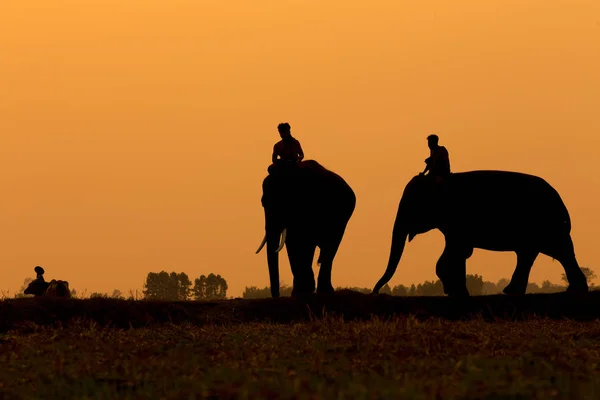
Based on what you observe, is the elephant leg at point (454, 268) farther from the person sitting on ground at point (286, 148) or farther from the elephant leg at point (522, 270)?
the person sitting on ground at point (286, 148)

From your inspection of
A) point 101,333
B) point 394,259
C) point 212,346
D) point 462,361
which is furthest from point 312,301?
point 462,361

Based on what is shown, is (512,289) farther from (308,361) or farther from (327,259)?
(308,361)

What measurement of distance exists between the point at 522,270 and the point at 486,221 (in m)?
1.58

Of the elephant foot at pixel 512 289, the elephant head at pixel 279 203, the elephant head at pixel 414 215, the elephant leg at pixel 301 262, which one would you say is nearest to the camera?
the elephant leg at pixel 301 262

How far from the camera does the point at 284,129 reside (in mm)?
17516

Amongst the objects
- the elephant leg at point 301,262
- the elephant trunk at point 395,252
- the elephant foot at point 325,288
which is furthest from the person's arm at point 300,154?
the elephant trunk at point 395,252

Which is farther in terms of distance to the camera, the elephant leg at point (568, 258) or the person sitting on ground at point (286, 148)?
the elephant leg at point (568, 258)

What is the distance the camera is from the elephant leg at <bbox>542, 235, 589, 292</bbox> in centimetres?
1959

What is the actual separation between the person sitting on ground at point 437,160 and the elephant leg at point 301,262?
287 cm

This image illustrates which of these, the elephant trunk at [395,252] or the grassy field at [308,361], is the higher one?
the elephant trunk at [395,252]

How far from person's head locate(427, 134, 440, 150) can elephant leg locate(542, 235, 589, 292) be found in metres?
3.67

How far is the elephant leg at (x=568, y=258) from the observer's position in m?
19.6

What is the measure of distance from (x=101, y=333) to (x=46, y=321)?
3518 mm

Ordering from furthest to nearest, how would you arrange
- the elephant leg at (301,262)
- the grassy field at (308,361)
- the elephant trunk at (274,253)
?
the elephant trunk at (274,253) < the elephant leg at (301,262) < the grassy field at (308,361)
